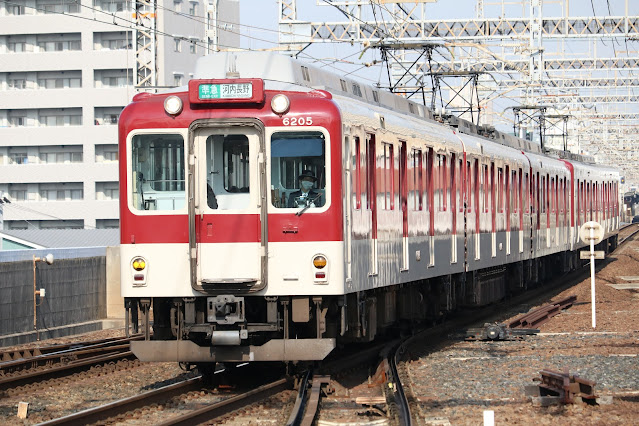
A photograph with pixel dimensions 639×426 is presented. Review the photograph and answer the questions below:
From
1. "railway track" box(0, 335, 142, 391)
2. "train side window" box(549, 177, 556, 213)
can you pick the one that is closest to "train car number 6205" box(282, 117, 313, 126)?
"railway track" box(0, 335, 142, 391)

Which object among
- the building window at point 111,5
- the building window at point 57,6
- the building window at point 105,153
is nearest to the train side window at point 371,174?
the building window at point 105,153

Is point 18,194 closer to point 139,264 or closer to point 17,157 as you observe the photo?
point 17,157

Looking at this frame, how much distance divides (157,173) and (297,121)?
152 cm

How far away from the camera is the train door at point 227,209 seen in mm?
10820

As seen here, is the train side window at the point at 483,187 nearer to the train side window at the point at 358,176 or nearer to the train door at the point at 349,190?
the train side window at the point at 358,176

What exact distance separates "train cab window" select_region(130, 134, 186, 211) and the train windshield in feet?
3.11

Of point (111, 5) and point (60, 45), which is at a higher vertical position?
point (111, 5)

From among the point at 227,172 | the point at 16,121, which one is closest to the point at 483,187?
the point at 227,172

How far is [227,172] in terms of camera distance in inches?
434

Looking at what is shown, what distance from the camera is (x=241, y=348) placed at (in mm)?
10914

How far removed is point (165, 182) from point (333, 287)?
2.00 m

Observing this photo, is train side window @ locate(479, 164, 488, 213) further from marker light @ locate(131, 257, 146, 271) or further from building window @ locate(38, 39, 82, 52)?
building window @ locate(38, 39, 82, 52)

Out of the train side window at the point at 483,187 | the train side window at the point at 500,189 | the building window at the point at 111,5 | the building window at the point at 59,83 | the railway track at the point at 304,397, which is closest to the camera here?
the railway track at the point at 304,397

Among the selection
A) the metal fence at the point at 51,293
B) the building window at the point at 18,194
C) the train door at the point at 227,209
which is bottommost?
the metal fence at the point at 51,293
